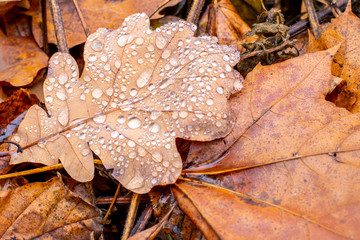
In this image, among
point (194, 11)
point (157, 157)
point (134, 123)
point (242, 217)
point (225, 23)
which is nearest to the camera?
point (242, 217)

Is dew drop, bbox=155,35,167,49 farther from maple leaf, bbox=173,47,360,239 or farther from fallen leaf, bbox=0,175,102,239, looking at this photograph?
fallen leaf, bbox=0,175,102,239

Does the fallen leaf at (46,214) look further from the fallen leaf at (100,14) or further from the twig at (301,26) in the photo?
the twig at (301,26)

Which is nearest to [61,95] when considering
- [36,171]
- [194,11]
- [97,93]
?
[97,93]

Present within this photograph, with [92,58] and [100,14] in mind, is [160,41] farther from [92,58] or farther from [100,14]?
[100,14]

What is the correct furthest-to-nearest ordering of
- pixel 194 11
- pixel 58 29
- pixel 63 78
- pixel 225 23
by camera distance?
pixel 225 23, pixel 194 11, pixel 58 29, pixel 63 78

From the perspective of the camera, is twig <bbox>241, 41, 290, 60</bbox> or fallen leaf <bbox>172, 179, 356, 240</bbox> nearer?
fallen leaf <bbox>172, 179, 356, 240</bbox>

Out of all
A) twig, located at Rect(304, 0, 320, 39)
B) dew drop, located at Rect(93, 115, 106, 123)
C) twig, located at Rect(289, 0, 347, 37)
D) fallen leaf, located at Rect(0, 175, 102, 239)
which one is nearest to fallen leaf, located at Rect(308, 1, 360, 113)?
twig, located at Rect(304, 0, 320, 39)

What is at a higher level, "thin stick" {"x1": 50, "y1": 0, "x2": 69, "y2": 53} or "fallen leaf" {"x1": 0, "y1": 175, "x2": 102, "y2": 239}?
"thin stick" {"x1": 50, "y1": 0, "x2": 69, "y2": 53}
